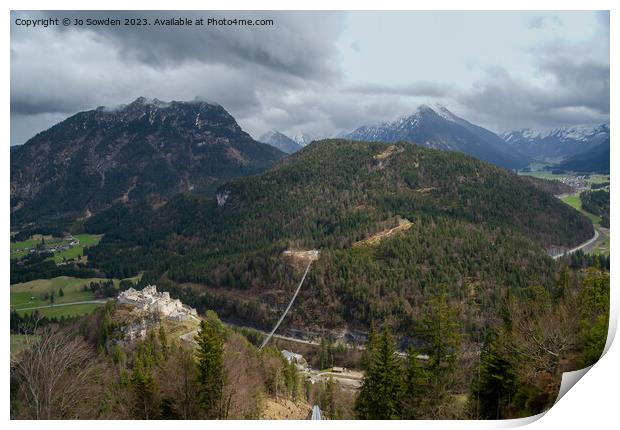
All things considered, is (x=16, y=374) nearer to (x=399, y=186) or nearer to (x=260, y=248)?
(x=260, y=248)

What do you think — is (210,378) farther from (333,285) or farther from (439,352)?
(333,285)

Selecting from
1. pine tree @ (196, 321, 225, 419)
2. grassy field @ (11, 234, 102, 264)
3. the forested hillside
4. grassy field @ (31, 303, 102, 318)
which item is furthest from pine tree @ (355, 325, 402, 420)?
grassy field @ (11, 234, 102, 264)

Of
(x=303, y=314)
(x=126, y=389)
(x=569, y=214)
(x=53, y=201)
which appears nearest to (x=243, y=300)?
(x=303, y=314)

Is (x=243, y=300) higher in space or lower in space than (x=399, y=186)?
lower

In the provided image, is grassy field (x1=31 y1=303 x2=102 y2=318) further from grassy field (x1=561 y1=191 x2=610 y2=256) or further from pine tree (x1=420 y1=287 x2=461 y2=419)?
grassy field (x1=561 y1=191 x2=610 y2=256)

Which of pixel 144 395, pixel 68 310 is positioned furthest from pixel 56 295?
pixel 144 395
